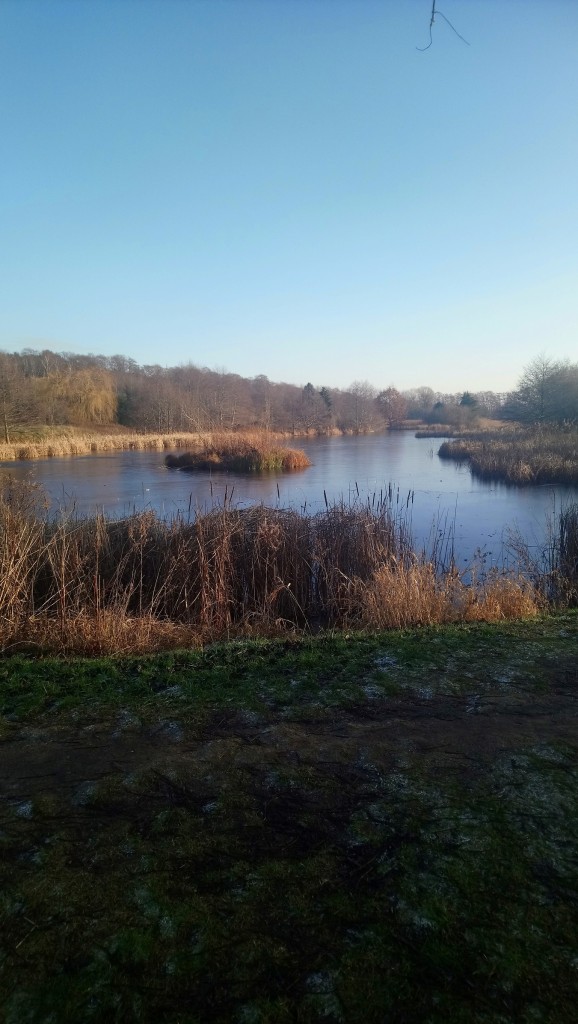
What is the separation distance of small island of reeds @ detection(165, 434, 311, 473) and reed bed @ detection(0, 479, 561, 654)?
1763 centimetres

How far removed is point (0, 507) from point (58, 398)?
45294 millimetres

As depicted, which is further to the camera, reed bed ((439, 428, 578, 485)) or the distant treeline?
the distant treeline

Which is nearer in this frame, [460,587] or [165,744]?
[165,744]

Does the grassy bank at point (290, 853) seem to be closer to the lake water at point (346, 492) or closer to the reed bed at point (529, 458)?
the lake water at point (346, 492)

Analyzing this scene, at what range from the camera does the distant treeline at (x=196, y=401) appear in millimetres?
35719

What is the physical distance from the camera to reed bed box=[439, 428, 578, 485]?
2203 centimetres

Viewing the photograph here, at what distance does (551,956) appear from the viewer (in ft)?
5.20

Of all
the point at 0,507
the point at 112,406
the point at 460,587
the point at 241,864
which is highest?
the point at 112,406

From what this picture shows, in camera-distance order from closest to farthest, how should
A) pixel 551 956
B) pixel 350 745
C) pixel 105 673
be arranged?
pixel 551 956
pixel 350 745
pixel 105 673

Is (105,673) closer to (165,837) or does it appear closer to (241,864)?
(165,837)

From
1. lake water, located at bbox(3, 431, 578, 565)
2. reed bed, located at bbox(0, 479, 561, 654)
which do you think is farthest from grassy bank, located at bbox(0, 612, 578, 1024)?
lake water, located at bbox(3, 431, 578, 565)

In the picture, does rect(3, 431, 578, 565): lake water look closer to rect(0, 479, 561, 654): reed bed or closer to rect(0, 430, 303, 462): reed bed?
rect(0, 479, 561, 654): reed bed

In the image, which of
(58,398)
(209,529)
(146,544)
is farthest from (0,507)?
(58,398)

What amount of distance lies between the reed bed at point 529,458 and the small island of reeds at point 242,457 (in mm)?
8293
